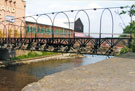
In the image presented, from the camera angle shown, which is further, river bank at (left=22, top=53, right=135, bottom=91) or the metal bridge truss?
the metal bridge truss

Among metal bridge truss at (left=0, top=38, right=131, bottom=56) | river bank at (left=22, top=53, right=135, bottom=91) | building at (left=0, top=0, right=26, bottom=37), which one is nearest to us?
river bank at (left=22, top=53, right=135, bottom=91)

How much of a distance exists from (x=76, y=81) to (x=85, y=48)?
570 inches

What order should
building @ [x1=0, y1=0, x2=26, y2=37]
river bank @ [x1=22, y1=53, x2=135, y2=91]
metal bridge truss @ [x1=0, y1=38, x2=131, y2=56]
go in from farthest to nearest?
1. building @ [x1=0, y1=0, x2=26, y2=37]
2. metal bridge truss @ [x1=0, y1=38, x2=131, y2=56]
3. river bank @ [x1=22, y1=53, x2=135, y2=91]

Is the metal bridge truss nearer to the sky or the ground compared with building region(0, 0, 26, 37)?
nearer to the ground

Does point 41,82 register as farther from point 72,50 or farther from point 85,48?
point 72,50

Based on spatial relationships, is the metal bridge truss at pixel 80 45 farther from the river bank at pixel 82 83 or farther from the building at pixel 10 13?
the building at pixel 10 13

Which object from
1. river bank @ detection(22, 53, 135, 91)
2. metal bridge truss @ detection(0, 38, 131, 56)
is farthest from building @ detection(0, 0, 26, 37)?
river bank @ detection(22, 53, 135, 91)

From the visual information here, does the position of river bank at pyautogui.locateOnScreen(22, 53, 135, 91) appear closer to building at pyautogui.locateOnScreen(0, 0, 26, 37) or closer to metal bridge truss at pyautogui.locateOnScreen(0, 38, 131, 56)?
metal bridge truss at pyautogui.locateOnScreen(0, 38, 131, 56)

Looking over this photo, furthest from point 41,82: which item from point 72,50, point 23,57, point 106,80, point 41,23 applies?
point 41,23

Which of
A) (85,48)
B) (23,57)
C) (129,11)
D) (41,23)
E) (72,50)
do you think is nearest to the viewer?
(129,11)

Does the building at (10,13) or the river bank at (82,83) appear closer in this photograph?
the river bank at (82,83)

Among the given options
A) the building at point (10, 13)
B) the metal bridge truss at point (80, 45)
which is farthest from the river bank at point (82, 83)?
the building at point (10, 13)

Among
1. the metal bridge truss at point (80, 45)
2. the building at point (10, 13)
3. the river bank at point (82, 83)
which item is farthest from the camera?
the building at point (10, 13)

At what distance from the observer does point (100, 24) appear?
17281mm
